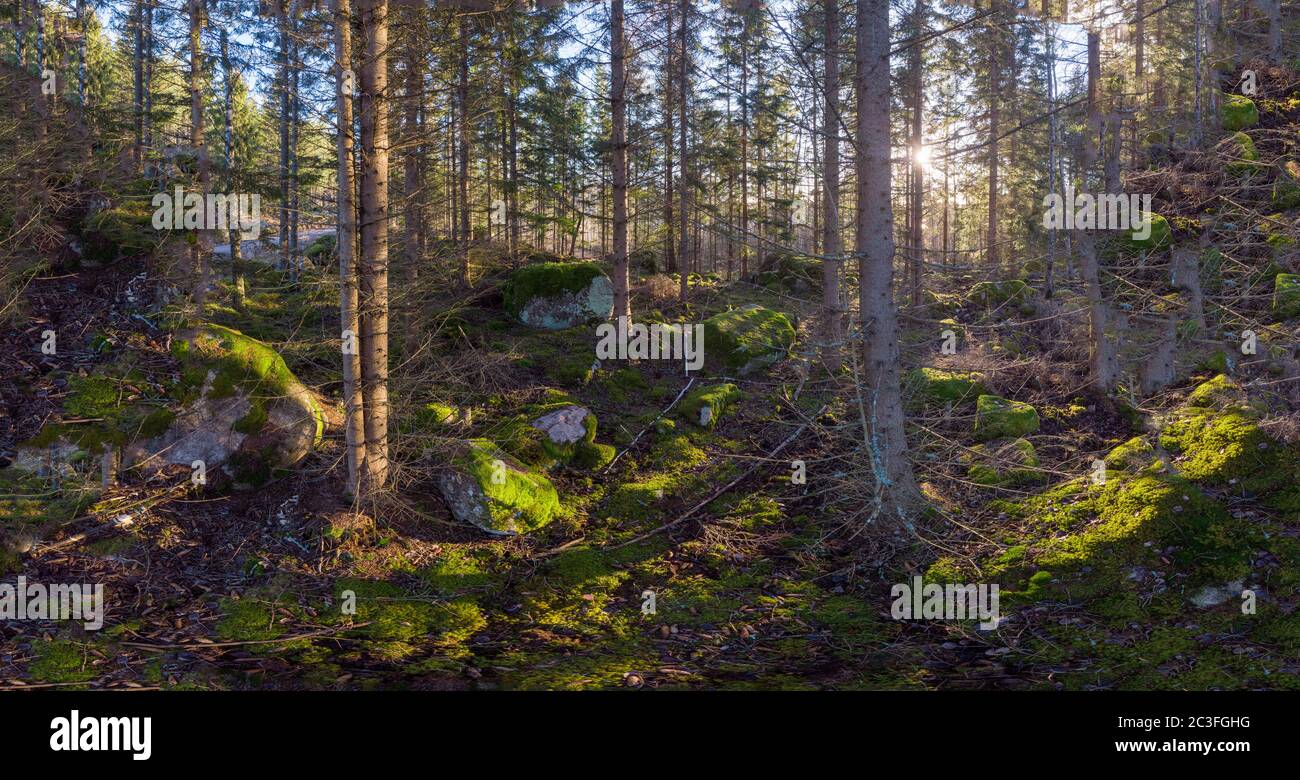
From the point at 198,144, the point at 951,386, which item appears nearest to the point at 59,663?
the point at 198,144

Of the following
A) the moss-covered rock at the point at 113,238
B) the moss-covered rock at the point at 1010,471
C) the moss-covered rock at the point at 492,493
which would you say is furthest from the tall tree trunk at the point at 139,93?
the moss-covered rock at the point at 1010,471

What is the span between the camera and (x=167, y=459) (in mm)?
8391

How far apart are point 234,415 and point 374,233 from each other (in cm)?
302

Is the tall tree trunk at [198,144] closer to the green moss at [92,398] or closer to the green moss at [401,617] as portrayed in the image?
the green moss at [92,398]

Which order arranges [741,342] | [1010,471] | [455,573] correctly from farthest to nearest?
[741,342] → [1010,471] → [455,573]

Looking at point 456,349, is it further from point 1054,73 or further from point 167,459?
point 1054,73

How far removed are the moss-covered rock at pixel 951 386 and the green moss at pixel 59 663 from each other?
11.6 m

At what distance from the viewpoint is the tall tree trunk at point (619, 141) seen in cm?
1269

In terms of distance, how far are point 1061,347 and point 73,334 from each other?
18023 mm

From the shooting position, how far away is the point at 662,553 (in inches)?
333

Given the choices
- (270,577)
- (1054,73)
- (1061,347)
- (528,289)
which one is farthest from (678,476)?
(1054,73)

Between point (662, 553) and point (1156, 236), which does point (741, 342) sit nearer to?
point (662, 553)

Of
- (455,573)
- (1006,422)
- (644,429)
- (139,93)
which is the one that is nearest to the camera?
(455,573)

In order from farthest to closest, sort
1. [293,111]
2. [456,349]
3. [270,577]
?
[293,111] < [456,349] < [270,577]
